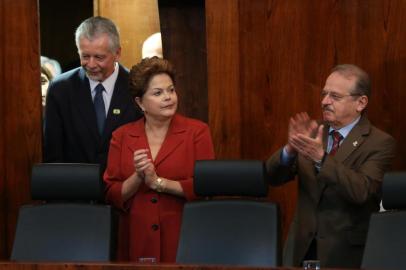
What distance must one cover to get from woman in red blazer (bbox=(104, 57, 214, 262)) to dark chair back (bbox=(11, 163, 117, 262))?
0.21 meters

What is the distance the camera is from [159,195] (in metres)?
4.61

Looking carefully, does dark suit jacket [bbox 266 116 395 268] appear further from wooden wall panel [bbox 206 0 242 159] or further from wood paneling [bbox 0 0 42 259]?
wood paneling [bbox 0 0 42 259]

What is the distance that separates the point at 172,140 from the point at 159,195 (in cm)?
25

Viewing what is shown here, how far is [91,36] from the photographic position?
488 cm

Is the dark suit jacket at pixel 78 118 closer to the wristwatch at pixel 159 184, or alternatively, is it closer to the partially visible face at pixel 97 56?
the partially visible face at pixel 97 56

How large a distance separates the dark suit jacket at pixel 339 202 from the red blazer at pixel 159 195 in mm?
361

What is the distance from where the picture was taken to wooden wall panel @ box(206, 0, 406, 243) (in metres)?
5.22

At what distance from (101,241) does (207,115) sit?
1.19 metres

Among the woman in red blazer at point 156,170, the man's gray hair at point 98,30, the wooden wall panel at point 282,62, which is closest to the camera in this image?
the woman in red blazer at point 156,170

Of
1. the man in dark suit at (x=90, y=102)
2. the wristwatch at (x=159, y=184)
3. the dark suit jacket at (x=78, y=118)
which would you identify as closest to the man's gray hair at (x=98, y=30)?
the man in dark suit at (x=90, y=102)

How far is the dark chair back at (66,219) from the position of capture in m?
4.34

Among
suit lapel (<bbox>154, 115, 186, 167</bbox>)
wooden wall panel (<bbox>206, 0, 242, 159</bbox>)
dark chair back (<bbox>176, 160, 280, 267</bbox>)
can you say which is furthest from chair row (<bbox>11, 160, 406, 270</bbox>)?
wooden wall panel (<bbox>206, 0, 242, 159</bbox>)

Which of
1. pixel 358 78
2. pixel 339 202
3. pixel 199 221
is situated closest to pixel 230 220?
pixel 199 221

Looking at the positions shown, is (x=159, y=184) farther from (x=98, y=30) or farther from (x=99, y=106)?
(x=98, y=30)
